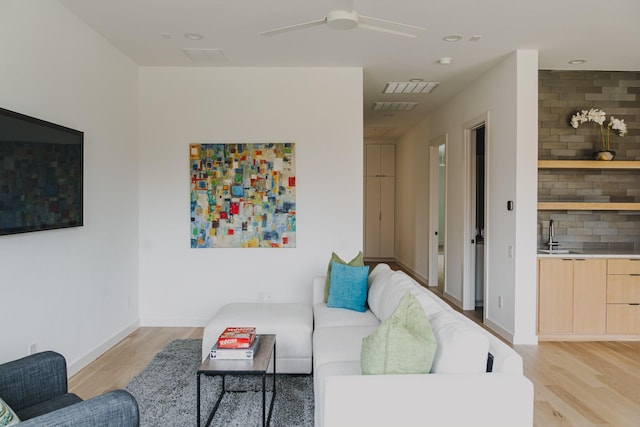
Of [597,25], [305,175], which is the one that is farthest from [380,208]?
[597,25]

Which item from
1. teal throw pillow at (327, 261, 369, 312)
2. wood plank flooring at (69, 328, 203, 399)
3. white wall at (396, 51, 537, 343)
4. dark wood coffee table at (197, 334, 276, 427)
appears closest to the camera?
dark wood coffee table at (197, 334, 276, 427)

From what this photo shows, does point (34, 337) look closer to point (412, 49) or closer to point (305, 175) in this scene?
point (305, 175)

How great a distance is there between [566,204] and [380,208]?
5372mm

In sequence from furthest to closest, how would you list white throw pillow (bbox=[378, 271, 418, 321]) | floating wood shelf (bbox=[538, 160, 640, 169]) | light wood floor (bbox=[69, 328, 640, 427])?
floating wood shelf (bbox=[538, 160, 640, 169]), white throw pillow (bbox=[378, 271, 418, 321]), light wood floor (bbox=[69, 328, 640, 427])

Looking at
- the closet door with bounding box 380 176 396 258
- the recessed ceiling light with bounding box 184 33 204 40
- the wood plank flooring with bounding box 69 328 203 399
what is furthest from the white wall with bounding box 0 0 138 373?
the closet door with bounding box 380 176 396 258

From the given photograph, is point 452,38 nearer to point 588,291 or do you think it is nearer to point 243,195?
point 243,195

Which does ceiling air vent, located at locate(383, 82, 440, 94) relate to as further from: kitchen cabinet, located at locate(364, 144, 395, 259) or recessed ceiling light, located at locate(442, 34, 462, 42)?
kitchen cabinet, located at locate(364, 144, 395, 259)

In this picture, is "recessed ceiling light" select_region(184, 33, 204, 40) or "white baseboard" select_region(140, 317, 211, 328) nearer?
"recessed ceiling light" select_region(184, 33, 204, 40)

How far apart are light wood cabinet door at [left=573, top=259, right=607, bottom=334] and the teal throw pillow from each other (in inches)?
88.2

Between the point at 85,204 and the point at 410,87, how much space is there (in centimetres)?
395

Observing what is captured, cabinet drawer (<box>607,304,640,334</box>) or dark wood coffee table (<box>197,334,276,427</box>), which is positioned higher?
dark wood coffee table (<box>197,334,276,427</box>)

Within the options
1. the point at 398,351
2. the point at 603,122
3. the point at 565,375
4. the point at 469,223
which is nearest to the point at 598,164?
the point at 603,122

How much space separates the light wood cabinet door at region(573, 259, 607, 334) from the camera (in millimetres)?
4125

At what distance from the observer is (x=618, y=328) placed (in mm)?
4172
